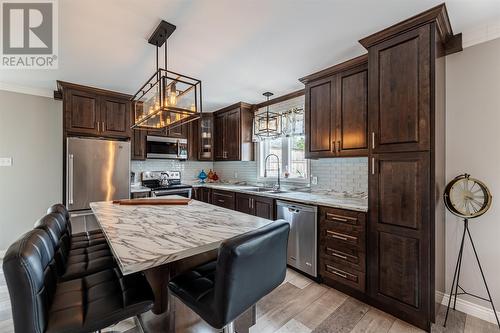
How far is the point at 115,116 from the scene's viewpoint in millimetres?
3648

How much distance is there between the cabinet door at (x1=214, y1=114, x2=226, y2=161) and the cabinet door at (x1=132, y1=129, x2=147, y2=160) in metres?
1.40

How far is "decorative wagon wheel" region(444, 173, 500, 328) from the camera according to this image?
1856 millimetres

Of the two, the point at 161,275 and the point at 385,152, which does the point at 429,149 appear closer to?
the point at 385,152

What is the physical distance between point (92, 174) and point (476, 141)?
442cm

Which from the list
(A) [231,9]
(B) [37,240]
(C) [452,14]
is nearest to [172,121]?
(A) [231,9]

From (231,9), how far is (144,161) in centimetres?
343

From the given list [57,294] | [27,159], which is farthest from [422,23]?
[27,159]

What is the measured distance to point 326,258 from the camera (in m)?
2.47

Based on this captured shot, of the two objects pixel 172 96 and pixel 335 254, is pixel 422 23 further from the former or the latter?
pixel 335 254

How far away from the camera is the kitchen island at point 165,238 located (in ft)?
3.49

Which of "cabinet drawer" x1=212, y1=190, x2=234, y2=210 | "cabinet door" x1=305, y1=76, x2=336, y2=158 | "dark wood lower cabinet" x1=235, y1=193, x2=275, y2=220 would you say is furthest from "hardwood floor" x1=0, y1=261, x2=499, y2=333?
"cabinet drawer" x1=212, y1=190, x2=234, y2=210

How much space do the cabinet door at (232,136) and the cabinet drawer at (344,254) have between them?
2309 mm

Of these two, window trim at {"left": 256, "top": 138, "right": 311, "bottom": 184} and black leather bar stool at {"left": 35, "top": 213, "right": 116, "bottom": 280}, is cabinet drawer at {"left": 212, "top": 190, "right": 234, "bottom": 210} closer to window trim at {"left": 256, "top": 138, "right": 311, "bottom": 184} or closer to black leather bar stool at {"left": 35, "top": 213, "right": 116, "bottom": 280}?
window trim at {"left": 256, "top": 138, "right": 311, "bottom": 184}

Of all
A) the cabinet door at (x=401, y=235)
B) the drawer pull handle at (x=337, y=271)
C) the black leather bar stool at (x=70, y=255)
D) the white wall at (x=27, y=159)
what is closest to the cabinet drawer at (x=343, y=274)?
the drawer pull handle at (x=337, y=271)
